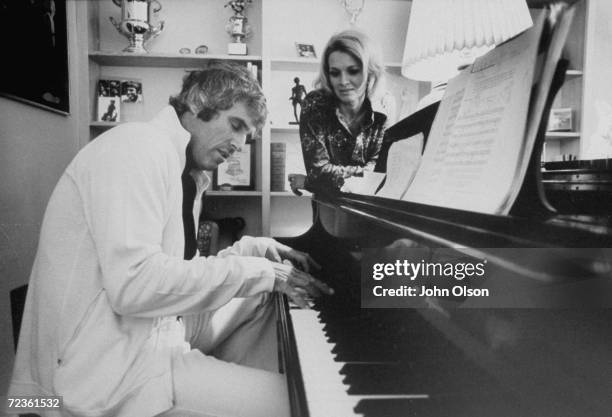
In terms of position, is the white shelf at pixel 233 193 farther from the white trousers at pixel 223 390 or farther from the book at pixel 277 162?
the white trousers at pixel 223 390

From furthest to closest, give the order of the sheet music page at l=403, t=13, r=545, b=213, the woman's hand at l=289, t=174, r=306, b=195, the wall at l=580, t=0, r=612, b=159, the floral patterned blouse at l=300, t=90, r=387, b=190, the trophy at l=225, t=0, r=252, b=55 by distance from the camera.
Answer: the trophy at l=225, t=0, r=252, b=55 < the wall at l=580, t=0, r=612, b=159 < the floral patterned blouse at l=300, t=90, r=387, b=190 < the woman's hand at l=289, t=174, r=306, b=195 < the sheet music page at l=403, t=13, r=545, b=213

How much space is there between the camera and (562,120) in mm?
2881

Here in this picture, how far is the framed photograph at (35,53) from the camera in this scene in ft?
5.37

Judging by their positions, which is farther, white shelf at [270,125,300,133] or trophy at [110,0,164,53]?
white shelf at [270,125,300,133]

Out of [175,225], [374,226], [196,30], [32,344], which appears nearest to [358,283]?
[374,226]

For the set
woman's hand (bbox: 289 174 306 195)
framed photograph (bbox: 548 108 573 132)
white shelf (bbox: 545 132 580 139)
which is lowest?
woman's hand (bbox: 289 174 306 195)

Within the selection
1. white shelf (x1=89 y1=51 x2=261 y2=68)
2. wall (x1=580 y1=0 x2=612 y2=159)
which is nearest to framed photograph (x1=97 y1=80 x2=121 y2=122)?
Answer: white shelf (x1=89 y1=51 x2=261 y2=68)

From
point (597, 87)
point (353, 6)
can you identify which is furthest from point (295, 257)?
point (597, 87)

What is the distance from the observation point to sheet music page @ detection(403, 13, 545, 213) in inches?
22.0

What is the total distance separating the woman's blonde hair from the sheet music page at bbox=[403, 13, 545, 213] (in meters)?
1.56

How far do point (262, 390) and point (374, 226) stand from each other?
1.23 ft

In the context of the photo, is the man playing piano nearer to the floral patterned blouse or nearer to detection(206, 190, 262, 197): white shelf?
the floral patterned blouse

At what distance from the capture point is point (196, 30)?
2912 mm

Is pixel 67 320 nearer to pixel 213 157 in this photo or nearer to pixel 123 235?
pixel 123 235
